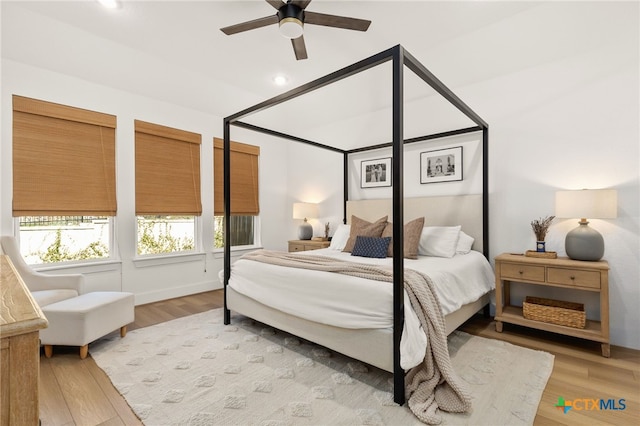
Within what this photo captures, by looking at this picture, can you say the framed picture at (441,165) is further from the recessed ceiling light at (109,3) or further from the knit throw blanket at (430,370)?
the recessed ceiling light at (109,3)

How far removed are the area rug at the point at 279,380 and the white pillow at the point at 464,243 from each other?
905 millimetres

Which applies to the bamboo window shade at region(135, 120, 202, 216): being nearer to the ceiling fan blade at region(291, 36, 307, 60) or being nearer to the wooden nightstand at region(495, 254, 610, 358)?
the ceiling fan blade at region(291, 36, 307, 60)

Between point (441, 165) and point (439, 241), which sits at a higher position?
point (441, 165)

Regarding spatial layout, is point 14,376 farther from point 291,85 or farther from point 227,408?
point 291,85

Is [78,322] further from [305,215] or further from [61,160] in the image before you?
[305,215]

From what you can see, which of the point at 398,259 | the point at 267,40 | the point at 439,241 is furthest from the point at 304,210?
the point at 398,259

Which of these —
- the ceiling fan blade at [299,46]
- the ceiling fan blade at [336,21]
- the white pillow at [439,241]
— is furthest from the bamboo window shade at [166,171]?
the white pillow at [439,241]

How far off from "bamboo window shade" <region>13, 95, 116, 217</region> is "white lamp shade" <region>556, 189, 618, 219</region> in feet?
15.4

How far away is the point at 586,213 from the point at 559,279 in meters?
0.59

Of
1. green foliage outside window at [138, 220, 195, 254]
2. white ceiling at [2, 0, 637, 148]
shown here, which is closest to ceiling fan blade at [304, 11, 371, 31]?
white ceiling at [2, 0, 637, 148]

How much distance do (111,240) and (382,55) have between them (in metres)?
3.71

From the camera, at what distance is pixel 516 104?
3312 millimetres

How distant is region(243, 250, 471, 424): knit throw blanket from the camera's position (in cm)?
178

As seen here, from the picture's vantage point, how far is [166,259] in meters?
4.21
